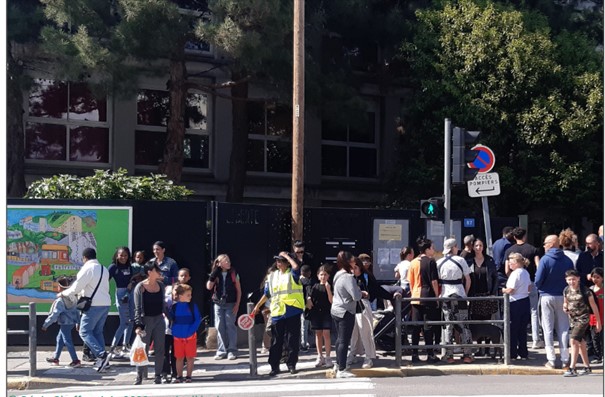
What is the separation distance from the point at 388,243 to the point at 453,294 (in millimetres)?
3856

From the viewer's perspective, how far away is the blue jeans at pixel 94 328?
488 inches

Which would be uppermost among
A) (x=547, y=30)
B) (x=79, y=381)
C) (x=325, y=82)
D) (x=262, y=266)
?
(x=547, y=30)

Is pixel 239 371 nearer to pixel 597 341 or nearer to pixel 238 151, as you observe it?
pixel 597 341

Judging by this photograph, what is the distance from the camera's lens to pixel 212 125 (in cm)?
2467

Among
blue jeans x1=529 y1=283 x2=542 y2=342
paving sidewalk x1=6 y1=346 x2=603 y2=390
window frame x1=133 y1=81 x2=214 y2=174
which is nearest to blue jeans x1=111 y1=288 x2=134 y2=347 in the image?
paving sidewalk x1=6 y1=346 x2=603 y2=390

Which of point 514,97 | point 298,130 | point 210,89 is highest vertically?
point 210,89

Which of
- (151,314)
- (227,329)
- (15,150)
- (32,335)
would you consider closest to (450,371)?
(227,329)

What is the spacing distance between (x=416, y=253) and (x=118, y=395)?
755 centimetres

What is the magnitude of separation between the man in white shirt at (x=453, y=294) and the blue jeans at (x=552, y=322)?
111 centimetres

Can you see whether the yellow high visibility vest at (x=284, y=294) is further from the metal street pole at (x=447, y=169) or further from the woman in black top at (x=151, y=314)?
the metal street pole at (x=447, y=169)

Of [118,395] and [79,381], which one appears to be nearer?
[118,395]

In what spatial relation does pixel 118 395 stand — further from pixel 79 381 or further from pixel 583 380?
pixel 583 380

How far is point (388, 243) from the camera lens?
53.5 feet

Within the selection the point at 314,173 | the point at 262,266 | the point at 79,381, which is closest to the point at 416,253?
the point at 262,266
